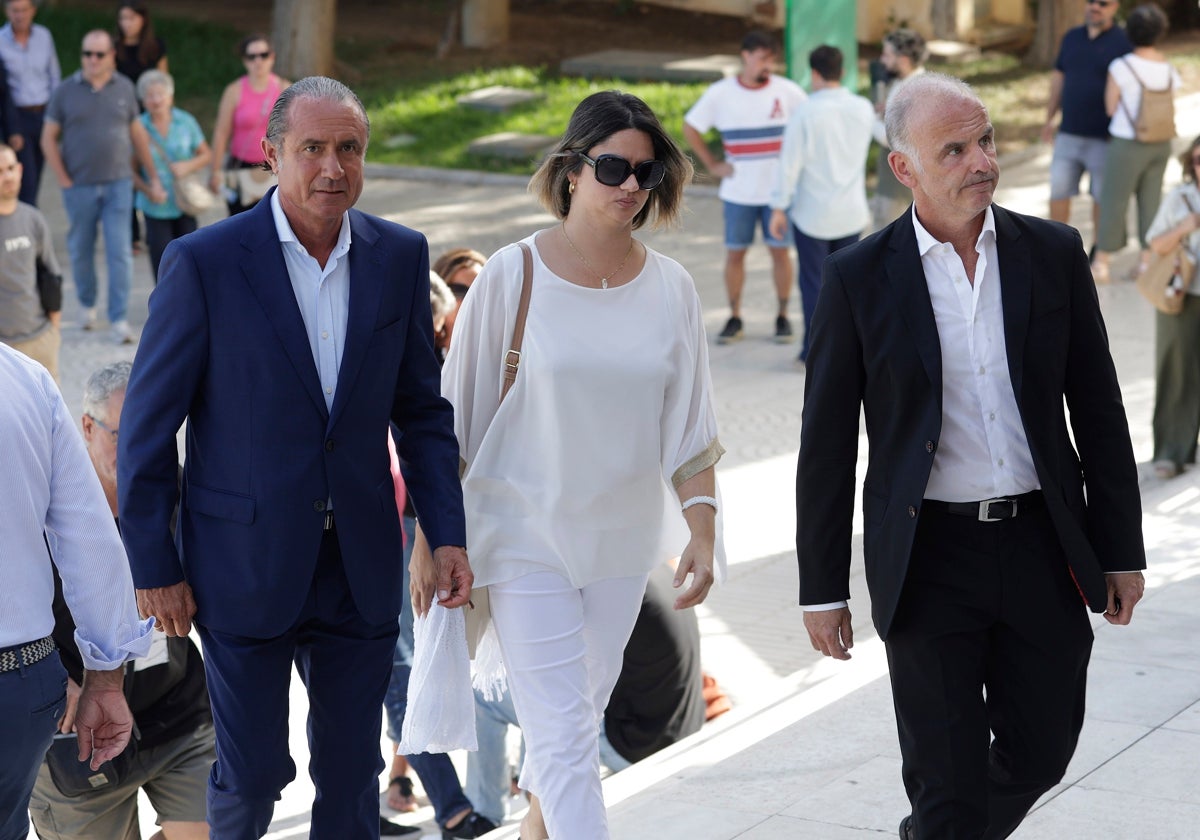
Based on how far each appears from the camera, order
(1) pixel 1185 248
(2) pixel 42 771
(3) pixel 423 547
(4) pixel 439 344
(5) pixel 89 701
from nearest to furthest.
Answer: (5) pixel 89 701, (3) pixel 423 547, (2) pixel 42 771, (4) pixel 439 344, (1) pixel 1185 248

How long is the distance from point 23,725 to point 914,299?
82.9 inches

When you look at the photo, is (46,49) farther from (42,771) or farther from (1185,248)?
(42,771)

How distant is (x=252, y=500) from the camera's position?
3.96 meters

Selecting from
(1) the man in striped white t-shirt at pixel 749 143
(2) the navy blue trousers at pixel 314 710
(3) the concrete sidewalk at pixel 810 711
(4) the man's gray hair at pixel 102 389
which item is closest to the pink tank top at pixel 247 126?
(3) the concrete sidewalk at pixel 810 711

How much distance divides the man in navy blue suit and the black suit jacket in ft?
3.02

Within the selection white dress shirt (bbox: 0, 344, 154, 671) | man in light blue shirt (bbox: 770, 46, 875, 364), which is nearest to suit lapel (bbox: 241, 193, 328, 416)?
white dress shirt (bbox: 0, 344, 154, 671)

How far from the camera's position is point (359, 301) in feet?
13.4

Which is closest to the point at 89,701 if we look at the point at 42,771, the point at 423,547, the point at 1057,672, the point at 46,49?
the point at 423,547

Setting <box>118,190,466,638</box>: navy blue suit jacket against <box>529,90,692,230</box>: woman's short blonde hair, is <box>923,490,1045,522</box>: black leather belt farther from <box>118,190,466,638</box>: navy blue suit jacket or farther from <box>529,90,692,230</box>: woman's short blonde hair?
<box>118,190,466,638</box>: navy blue suit jacket

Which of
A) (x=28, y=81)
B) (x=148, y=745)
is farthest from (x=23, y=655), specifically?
(x=28, y=81)

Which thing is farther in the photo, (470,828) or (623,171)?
(470,828)

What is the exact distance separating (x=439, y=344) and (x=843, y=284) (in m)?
2.64

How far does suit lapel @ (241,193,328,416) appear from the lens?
396 cm

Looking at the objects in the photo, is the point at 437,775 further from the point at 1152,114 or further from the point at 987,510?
the point at 1152,114
